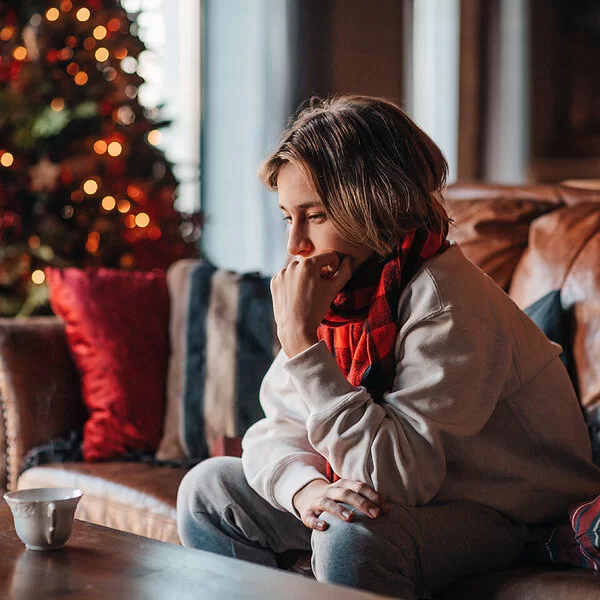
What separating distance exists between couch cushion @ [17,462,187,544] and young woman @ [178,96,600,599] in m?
0.29

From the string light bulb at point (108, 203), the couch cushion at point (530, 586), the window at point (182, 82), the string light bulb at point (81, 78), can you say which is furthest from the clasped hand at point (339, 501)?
the window at point (182, 82)

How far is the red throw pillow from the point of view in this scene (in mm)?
2152

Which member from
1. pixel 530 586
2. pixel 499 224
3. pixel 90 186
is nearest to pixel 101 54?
pixel 90 186

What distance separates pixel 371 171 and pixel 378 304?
0.64ft

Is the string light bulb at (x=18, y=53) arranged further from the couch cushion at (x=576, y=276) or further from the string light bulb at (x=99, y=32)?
the couch cushion at (x=576, y=276)

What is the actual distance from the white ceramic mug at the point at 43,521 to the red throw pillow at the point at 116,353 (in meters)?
0.97

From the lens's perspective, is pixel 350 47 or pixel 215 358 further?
pixel 350 47

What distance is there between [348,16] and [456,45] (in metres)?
1.00

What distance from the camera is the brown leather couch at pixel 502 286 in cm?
175

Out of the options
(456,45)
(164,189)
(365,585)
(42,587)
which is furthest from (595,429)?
(456,45)

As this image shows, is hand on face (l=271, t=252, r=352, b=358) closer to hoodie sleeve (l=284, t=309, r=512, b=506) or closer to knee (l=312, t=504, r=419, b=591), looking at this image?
hoodie sleeve (l=284, t=309, r=512, b=506)

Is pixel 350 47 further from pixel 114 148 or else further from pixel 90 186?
pixel 90 186

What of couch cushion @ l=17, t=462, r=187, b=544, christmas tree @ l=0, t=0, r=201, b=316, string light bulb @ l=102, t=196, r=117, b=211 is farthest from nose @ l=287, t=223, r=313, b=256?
string light bulb @ l=102, t=196, r=117, b=211

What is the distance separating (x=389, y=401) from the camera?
1.31 meters
